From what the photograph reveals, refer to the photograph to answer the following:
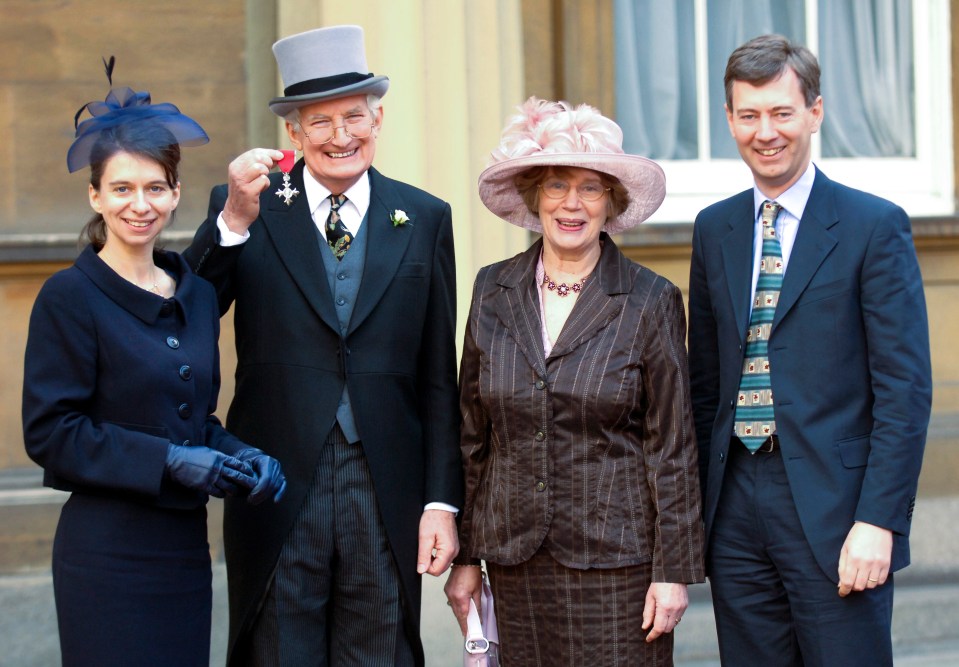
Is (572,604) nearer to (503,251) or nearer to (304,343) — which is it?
(304,343)

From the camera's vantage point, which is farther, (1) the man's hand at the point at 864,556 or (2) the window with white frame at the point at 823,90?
(2) the window with white frame at the point at 823,90

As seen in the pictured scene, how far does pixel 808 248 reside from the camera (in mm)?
2941

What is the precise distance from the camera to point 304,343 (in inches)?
117

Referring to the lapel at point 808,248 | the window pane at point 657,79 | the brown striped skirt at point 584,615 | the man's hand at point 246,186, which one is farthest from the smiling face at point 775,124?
the window pane at point 657,79

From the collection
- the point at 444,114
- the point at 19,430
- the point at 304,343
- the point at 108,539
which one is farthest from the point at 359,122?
the point at 19,430

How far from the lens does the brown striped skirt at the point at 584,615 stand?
9.55 ft

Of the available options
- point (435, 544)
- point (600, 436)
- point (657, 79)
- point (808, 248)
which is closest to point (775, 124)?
point (808, 248)

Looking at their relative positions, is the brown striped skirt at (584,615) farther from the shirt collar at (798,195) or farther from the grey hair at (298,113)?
the grey hair at (298,113)

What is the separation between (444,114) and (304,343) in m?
2.19

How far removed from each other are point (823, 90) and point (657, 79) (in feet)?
2.72

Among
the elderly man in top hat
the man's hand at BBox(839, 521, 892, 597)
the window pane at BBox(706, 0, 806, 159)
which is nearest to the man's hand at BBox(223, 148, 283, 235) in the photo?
the elderly man in top hat

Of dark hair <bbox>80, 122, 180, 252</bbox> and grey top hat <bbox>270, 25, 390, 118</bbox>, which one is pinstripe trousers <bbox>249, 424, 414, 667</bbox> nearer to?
dark hair <bbox>80, 122, 180, 252</bbox>

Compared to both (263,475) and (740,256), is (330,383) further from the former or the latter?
(740,256)

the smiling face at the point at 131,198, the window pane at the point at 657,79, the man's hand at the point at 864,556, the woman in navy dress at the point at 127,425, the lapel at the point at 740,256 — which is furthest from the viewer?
the window pane at the point at 657,79
